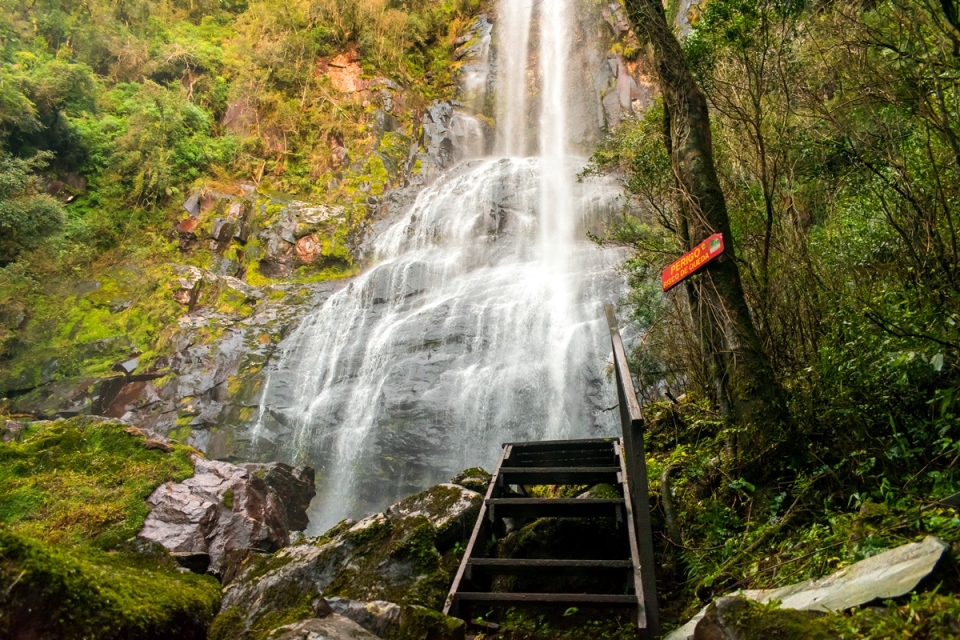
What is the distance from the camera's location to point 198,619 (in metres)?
3.13

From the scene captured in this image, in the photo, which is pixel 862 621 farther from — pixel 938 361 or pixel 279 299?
pixel 279 299

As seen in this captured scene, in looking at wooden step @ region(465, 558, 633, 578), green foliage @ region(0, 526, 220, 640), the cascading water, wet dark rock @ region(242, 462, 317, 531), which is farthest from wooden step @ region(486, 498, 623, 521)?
wet dark rock @ region(242, 462, 317, 531)

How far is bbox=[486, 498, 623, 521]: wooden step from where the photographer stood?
4.11 m

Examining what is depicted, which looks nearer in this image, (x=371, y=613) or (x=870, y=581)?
(x=870, y=581)

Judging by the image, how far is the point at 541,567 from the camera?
361 cm

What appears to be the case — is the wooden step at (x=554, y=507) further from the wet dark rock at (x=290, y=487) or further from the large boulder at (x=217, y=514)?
the wet dark rock at (x=290, y=487)

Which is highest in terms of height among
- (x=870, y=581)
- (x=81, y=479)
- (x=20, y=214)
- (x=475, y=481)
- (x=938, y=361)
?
(x=20, y=214)

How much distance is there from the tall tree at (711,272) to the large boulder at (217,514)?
574 cm

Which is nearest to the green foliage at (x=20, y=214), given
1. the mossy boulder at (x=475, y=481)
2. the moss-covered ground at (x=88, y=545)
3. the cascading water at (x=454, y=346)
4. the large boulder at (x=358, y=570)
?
the cascading water at (x=454, y=346)

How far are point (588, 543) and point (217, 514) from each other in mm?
5779

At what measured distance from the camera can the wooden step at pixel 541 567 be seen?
350cm

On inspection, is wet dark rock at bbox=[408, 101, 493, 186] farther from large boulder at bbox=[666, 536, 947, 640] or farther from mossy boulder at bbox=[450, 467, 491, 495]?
large boulder at bbox=[666, 536, 947, 640]

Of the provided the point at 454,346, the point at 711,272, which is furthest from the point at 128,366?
the point at 711,272

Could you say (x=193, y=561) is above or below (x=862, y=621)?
below
